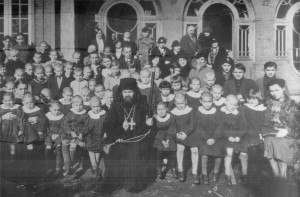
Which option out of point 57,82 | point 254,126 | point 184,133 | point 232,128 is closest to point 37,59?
point 57,82

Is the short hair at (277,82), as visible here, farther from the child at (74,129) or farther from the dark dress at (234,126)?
the child at (74,129)

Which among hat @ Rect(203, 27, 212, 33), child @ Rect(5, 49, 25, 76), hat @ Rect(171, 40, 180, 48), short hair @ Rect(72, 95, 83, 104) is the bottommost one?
short hair @ Rect(72, 95, 83, 104)

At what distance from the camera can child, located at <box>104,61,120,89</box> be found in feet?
9.02

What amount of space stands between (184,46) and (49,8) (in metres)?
1.01

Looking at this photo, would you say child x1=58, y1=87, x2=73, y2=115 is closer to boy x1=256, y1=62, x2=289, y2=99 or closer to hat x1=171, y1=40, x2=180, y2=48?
hat x1=171, y1=40, x2=180, y2=48

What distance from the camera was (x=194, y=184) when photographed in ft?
8.88

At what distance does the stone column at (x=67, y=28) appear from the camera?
2.72 meters

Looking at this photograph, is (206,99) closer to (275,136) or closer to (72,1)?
(275,136)

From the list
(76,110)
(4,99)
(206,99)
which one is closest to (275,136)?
(206,99)

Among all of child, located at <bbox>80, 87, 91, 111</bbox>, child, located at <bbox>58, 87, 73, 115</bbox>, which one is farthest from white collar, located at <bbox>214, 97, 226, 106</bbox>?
child, located at <bbox>58, 87, 73, 115</bbox>

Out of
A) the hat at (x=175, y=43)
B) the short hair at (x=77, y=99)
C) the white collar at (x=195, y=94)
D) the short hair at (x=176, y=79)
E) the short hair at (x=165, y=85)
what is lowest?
the short hair at (x=77, y=99)

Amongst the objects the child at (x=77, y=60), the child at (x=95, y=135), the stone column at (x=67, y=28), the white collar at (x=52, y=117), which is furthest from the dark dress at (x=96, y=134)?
the stone column at (x=67, y=28)

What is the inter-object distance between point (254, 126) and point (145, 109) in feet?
2.57

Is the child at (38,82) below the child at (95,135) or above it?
above
